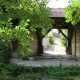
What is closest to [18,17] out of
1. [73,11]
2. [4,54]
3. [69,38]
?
[73,11]

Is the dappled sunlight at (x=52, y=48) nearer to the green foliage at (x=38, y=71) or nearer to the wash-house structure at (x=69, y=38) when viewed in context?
the wash-house structure at (x=69, y=38)

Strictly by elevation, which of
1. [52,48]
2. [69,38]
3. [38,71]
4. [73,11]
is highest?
[73,11]

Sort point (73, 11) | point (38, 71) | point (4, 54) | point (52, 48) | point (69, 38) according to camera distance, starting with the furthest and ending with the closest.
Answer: point (52, 48), point (69, 38), point (4, 54), point (38, 71), point (73, 11)

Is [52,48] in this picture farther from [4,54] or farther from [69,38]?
[4,54]

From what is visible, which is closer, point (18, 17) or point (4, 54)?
point (18, 17)

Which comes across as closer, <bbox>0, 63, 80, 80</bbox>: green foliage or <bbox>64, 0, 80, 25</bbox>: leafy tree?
<bbox>64, 0, 80, 25</bbox>: leafy tree

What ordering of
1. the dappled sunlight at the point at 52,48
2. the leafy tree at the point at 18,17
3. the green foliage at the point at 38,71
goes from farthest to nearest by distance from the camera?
1. the dappled sunlight at the point at 52,48
2. the green foliage at the point at 38,71
3. the leafy tree at the point at 18,17

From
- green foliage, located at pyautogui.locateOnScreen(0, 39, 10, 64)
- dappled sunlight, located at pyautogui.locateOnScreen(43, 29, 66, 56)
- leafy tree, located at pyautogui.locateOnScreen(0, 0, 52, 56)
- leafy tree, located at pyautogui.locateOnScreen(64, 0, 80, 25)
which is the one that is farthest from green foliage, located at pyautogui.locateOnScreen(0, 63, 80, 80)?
dappled sunlight, located at pyautogui.locateOnScreen(43, 29, 66, 56)

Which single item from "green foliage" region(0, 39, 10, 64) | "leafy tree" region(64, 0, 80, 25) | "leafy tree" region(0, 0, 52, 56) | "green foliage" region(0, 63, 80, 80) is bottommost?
"green foliage" region(0, 63, 80, 80)

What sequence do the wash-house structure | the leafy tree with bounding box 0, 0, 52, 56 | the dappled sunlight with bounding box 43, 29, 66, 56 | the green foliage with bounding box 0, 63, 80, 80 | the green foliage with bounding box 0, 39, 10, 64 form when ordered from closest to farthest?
the leafy tree with bounding box 0, 0, 52, 56, the green foliage with bounding box 0, 63, 80, 80, the green foliage with bounding box 0, 39, 10, 64, the wash-house structure, the dappled sunlight with bounding box 43, 29, 66, 56

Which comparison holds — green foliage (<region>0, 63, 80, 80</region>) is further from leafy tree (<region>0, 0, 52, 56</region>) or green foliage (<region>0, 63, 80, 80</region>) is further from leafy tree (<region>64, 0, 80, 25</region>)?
leafy tree (<region>0, 0, 52, 56</region>)

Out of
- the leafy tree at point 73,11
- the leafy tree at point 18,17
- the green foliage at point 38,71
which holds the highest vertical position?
the leafy tree at point 73,11

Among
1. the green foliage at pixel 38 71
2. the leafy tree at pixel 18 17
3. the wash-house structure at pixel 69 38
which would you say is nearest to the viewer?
the leafy tree at pixel 18 17

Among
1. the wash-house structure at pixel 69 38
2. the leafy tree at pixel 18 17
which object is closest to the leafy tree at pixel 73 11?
the wash-house structure at pixel 69 38
